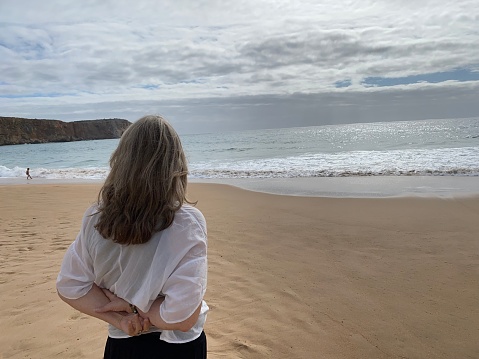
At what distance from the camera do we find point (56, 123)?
93.1 m

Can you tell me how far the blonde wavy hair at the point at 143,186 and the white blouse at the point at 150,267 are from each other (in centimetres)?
5

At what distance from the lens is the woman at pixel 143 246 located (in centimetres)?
133

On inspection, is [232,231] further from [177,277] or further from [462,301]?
[177,277]

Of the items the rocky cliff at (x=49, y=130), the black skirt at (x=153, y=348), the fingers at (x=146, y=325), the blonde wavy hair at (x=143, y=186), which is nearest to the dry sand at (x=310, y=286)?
the black skirt at (x=153, y=348)

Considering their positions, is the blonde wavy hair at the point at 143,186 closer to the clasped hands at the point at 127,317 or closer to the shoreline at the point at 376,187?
the clasped hands at the point at 127,317

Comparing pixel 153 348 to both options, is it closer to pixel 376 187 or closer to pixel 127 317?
pixel 127 317

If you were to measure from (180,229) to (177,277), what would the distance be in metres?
0.16

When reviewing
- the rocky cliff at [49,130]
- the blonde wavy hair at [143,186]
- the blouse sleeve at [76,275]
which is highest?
the blonde wavy hair at [143,186]

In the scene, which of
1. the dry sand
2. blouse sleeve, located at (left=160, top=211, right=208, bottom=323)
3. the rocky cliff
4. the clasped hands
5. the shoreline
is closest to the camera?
blouse sleeve, located at (left=160, top=211, right=208, bottom=323)

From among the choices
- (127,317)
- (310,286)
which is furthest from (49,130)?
(127,317)

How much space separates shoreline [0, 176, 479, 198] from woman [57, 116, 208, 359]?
8936 mm

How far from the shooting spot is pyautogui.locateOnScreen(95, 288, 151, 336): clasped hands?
1.43m

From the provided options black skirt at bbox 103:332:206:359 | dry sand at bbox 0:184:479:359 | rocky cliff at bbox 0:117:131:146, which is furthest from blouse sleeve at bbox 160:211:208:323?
rocky cliff at bbox 0:117:131:146

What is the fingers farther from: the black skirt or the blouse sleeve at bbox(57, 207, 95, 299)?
the blouse sleeve at bbox(57, 207, 95, 299)
